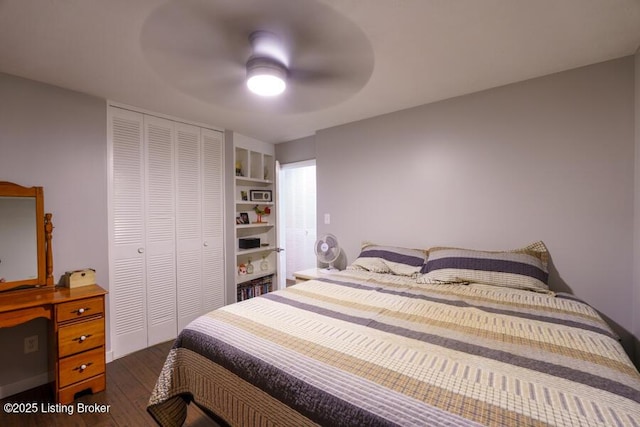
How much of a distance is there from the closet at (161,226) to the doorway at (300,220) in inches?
67.4

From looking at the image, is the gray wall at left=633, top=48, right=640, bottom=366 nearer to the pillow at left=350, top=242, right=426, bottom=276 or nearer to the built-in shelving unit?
the pillow at left=350, top=242, right=426, bottom=276

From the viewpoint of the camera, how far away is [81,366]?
1.96 m

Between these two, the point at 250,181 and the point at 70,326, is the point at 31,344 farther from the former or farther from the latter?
the point at 250,181

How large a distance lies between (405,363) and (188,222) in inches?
106

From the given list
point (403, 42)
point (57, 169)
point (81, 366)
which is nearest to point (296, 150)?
point (403, 42)

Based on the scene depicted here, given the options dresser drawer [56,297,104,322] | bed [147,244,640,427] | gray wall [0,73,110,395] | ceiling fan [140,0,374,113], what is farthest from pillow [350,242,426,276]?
gray wall [0,73,110,395]

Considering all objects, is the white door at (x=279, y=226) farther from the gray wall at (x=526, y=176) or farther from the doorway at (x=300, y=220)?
the gray wall at (x=526, y=176)

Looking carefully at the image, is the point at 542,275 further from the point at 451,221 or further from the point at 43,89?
the point at 43,89

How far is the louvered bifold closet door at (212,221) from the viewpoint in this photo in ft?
10.4

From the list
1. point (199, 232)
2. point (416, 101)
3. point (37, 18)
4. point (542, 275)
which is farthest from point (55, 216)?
point (542, 275)

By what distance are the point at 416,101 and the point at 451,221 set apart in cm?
118

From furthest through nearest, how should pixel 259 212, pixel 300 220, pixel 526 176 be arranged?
pixel 300 220 < pixel 259 212 < pixel 526 176

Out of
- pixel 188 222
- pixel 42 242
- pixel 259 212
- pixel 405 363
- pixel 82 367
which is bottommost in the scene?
pixel 82 367

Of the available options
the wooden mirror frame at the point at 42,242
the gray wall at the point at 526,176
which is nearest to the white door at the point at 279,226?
the gray wall at the point at 526,176
